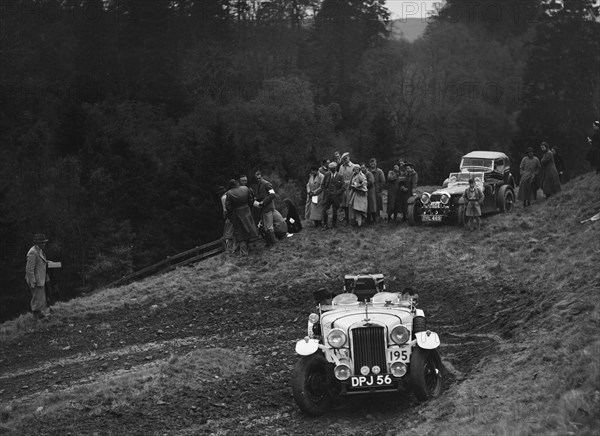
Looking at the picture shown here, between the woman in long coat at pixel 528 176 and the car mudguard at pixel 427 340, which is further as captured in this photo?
the woman in long coat at pixel 528 176

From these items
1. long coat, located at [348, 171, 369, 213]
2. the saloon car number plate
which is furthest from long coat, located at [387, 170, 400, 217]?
the saloon car number plate

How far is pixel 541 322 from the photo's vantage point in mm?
15398

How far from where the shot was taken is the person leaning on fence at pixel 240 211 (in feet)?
76.4

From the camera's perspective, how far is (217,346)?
58.4 ft

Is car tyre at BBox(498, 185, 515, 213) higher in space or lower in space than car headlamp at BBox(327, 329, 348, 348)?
lower

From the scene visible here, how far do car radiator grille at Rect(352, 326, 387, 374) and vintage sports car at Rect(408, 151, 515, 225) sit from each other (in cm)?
1265

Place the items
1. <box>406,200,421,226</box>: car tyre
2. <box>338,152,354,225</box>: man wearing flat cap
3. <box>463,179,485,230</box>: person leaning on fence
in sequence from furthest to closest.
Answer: <box>406,200,421,226</box>: car tyre → <box>338,152,354,225</box>: man wearing flat cap → <box>463,179,485,230</box>: person leaning on fence

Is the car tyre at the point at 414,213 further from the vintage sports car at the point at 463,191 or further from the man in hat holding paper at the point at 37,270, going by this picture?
the man in hat holding paper at the point at 37,270

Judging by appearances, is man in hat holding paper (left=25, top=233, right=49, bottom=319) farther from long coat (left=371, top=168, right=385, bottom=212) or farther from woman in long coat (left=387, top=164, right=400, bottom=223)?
woman in long coat (left=387, top=164, right=400, bottom=223)

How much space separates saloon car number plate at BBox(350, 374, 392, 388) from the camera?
1303 centimetres

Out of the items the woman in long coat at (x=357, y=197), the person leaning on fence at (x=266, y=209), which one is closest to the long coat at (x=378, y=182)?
the woman in long coat at (x=357, y=197)

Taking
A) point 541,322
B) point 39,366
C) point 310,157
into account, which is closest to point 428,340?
point 541,322

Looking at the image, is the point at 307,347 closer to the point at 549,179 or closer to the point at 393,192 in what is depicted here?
the point at 393,192

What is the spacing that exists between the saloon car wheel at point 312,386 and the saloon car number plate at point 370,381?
0.50m
